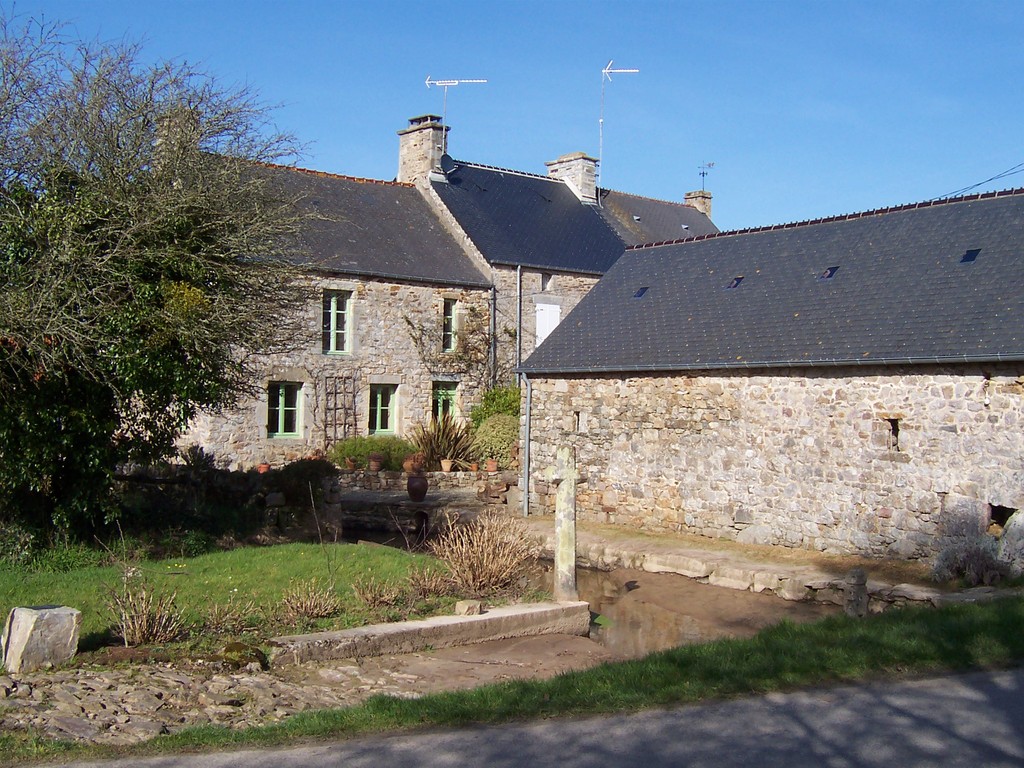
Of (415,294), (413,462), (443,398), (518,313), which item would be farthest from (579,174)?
(413,462)

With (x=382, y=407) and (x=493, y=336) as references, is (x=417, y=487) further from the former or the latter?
(x=493, y=336)

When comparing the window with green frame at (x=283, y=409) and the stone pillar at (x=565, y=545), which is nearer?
the stone pillar at (x=565, y=545)

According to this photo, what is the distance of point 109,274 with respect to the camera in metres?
10.5

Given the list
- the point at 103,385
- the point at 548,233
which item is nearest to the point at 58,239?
the point at 103,385

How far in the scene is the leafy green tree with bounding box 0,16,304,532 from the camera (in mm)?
10203

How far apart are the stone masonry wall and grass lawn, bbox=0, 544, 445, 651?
887cm

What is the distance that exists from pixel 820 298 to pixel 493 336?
1045 cm

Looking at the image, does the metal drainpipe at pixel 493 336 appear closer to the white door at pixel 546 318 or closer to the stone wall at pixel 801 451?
the white door at pixel 546 318

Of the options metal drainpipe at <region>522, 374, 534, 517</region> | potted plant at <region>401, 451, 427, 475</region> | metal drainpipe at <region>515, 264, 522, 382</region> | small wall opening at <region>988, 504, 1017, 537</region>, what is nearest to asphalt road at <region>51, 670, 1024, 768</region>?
small wall opening at <region>988, 504, 1017, 537</region>

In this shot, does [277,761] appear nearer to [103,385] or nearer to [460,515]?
[103,385]

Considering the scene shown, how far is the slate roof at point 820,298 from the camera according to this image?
13.3 meters

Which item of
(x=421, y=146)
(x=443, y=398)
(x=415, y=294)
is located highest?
(x=421, y=146)

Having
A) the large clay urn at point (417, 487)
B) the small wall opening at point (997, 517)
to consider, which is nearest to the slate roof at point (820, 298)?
the small wall opening at point (997, 517)

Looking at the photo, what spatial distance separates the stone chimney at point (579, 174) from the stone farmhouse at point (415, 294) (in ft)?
4.15
